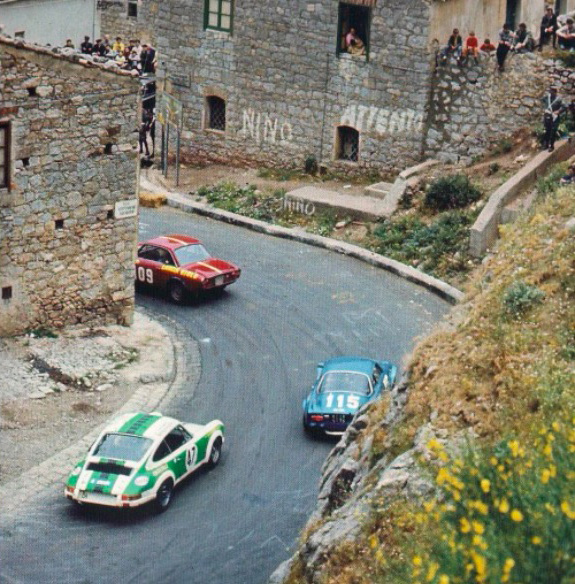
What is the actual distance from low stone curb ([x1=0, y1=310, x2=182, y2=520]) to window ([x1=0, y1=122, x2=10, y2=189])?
5.20 metres

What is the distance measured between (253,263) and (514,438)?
21899mm

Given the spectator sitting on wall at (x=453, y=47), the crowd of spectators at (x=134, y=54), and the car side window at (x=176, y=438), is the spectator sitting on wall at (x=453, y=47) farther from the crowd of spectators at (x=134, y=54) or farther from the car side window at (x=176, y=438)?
the car side window at (x=176, y=438)

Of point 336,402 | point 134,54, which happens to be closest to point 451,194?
point 336,402

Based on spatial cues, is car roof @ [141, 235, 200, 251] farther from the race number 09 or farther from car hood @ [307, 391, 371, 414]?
Answer: car hood @ [307, 391, 371, 414]

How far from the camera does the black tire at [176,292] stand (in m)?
34.2

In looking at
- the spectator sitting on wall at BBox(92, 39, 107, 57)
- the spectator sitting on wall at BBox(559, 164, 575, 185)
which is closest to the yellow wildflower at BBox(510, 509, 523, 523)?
the spectator sitting on wall at BBox(559, 164, 575, 185)

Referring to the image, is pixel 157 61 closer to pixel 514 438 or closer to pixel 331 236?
pixel 331 236

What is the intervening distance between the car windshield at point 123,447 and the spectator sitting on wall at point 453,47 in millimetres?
20148

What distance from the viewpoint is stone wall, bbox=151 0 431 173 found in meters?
41.5

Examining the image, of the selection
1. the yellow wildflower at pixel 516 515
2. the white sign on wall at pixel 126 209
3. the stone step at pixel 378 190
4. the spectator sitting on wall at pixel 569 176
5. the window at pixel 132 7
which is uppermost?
the window at pixel 132 7

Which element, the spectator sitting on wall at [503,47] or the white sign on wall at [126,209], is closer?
the white sign on wall at [126,209]

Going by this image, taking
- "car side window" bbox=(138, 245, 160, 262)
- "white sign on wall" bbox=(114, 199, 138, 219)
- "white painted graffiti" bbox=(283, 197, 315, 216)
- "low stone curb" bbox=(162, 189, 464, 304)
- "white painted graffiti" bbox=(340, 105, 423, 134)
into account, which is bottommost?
"low stone curb" bbox=(162, 189, 464, 304)

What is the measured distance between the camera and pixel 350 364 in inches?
1128

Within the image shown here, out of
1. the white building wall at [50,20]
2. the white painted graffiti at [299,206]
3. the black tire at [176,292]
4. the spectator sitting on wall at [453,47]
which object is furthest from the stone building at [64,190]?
the white building wall at [50,20]
